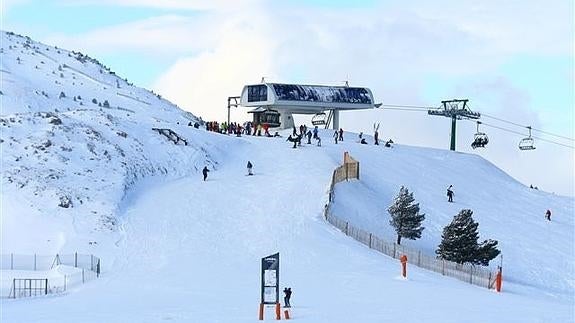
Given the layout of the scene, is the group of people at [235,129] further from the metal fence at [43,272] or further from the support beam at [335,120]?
the metal fence at [43,272]

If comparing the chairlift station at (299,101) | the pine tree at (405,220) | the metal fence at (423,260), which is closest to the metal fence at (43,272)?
the metal fence at (423,260)

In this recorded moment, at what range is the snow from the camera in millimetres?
34812

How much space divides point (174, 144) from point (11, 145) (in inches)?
548

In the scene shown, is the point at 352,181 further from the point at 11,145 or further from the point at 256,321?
the point at 256,321

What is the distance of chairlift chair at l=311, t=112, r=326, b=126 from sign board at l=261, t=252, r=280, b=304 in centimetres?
6947

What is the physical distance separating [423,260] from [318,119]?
178 ft

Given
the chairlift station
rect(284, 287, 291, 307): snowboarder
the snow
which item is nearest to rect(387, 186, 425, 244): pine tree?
the snow

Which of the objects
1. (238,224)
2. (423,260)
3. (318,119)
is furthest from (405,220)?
(318,119)

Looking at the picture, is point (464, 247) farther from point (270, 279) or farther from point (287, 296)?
point (270, 279)

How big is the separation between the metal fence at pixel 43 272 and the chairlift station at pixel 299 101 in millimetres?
52749

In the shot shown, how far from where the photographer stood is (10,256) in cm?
4631

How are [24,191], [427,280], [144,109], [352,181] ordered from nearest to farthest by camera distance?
[427,280]
[24,191]
[352,181]
[144,109]

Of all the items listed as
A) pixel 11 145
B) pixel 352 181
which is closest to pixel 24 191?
pixel 11 145

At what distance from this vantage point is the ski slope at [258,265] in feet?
108
